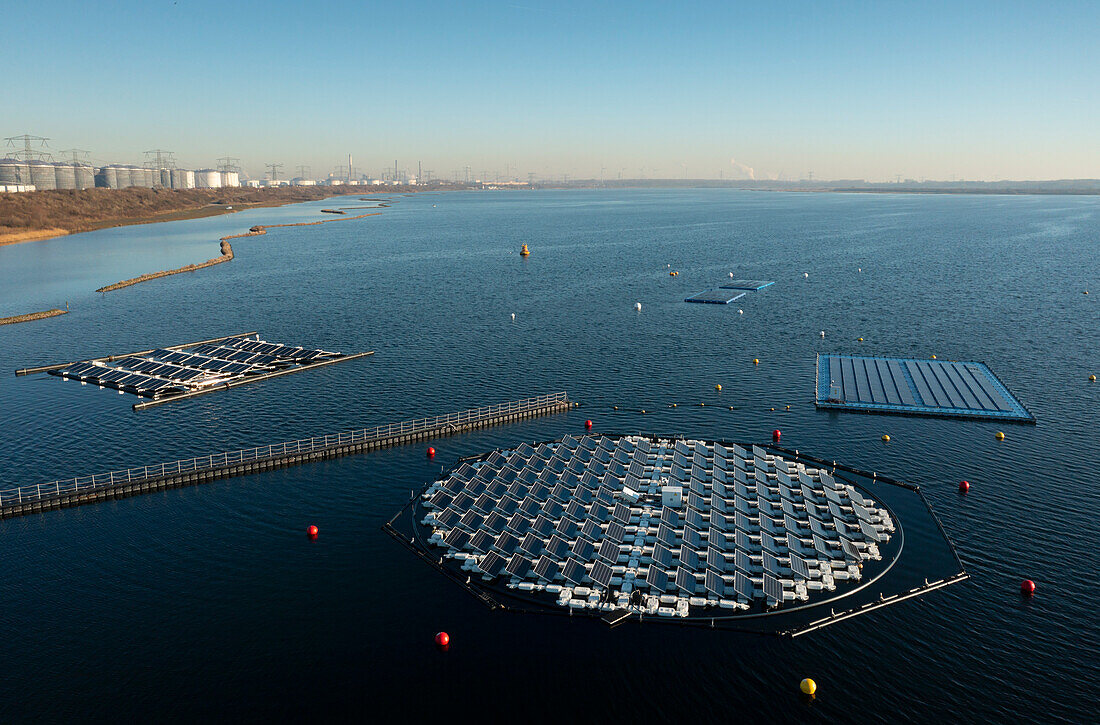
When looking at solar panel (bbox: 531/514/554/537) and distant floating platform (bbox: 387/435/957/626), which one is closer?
distant floating platform (bbox: 387/435/957/626)

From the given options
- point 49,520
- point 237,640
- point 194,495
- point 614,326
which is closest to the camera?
point 237,640

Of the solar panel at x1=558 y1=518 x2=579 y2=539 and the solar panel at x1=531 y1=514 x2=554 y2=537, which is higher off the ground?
the solar panel at x1=531 y1=514 x2=554 y2=537

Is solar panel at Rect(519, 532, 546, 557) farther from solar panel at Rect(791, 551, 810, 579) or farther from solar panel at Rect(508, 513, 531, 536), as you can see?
solar panel at Rect(791, 551, 810, 579)

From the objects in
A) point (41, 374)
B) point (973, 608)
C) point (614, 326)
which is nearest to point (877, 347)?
point (614, 326)

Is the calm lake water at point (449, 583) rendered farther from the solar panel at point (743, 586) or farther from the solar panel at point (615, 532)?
the solar panel at point (615, 532)

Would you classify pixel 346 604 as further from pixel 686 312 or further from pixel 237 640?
pixel 686 312

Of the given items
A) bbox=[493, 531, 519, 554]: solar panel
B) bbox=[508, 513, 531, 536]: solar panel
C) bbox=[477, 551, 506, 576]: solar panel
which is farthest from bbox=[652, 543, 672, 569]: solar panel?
bbox=[477, 551, 506, 576]: solar panel
